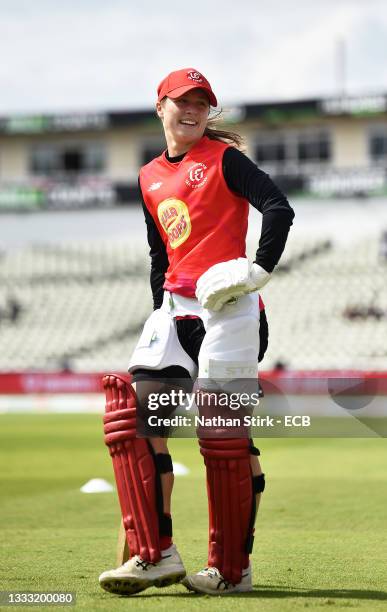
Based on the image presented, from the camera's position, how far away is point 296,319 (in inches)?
1316

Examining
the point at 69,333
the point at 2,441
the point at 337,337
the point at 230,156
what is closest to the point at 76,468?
the point at 2,441

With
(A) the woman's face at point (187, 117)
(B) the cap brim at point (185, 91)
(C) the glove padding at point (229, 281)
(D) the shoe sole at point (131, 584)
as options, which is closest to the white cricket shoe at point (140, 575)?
(D) the shoe sole at point (131, 584)

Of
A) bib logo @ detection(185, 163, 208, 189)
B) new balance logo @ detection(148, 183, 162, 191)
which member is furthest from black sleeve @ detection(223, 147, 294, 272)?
new balance logo @ detection(148, 183, 162, 191)

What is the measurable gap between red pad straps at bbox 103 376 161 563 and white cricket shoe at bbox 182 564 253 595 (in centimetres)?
19

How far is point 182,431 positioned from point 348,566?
123 centimetres

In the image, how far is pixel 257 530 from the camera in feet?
24.3

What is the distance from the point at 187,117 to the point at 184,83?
144mm

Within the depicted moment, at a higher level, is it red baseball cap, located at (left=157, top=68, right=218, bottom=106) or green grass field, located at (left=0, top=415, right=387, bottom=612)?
red baseball cap, located at (left=157, top=68, right=218, bottom=106)

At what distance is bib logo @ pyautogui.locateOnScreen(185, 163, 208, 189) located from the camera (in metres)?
5.10

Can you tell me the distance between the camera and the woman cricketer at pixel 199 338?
4906mm

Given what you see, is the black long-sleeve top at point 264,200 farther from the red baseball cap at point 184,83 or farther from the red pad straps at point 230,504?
the red pad straps at point 230,504

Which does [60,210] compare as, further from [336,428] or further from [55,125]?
[336,428]

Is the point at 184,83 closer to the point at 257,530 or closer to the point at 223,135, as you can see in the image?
the point at 223,135

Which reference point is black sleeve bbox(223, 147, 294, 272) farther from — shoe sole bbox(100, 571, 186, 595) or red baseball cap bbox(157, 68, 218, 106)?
shoe sole bbox(100, 571, 186, 595)
